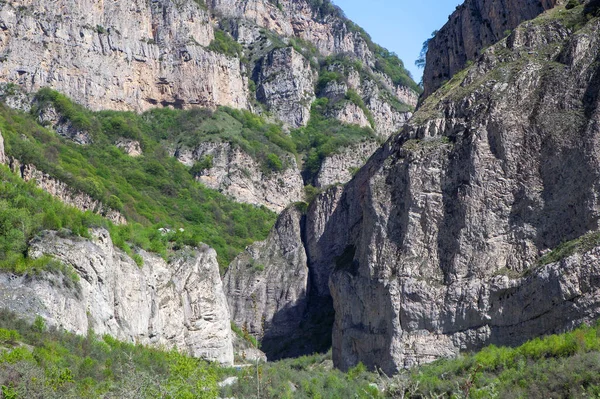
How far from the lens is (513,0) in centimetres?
6431

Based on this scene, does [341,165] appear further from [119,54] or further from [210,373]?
[210,373]

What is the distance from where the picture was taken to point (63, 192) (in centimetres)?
6025

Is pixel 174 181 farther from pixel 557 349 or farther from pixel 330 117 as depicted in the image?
pixel 557 349

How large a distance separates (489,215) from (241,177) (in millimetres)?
53147

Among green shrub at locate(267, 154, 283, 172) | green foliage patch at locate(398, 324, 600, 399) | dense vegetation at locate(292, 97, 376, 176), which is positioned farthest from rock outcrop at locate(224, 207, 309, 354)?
dense vegetation at locate(292, 97, 376, 176)

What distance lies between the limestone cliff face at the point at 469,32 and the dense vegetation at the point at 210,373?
27.6 metres

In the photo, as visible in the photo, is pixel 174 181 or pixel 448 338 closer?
pixel 448 338

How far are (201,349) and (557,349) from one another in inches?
889

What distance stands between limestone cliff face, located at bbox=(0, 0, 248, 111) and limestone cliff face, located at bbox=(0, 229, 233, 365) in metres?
42.8

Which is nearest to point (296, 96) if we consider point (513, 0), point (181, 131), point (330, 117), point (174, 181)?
point (330, 117)

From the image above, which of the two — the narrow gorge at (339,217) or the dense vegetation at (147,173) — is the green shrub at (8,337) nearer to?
the narrow gorge at (339,217)

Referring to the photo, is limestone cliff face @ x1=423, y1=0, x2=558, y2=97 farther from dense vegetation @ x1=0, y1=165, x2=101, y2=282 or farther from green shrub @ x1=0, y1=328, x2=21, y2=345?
green shrub @ x1=0, y1=328, x2=21, y2=345

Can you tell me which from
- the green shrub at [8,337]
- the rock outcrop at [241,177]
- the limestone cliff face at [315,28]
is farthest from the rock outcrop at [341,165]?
the green shrub at [8,337]

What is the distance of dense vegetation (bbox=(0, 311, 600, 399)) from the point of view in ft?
82.5
